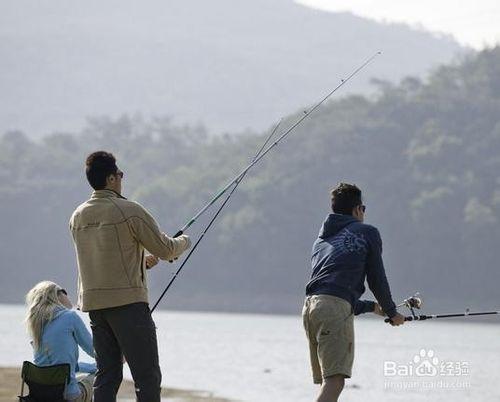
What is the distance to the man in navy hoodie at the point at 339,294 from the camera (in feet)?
21.8

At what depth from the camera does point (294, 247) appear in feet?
215

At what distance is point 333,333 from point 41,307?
4.89 ft

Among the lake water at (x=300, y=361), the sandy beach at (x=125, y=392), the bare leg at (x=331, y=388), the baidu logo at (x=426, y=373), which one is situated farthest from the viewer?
the baidu logo at (x=426, y=373)

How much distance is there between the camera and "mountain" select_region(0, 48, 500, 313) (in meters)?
61.6

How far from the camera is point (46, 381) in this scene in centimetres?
698

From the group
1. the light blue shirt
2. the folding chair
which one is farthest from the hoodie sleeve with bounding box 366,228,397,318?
the folding chair

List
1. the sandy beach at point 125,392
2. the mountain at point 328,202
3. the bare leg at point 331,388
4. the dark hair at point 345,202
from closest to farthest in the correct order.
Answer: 1. the bare leg at point 331,388
2. the dark hair at point 345,202
3. the sandy beach at point 125,392
4. the mountain at point 328,202

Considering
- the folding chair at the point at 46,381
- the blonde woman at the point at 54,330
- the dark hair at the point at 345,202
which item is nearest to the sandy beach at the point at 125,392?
the blonde woman at the point at 54,330

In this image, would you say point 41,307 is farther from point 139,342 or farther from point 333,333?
point 333,333

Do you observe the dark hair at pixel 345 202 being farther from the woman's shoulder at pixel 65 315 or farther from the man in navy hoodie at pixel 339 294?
the woman's shoulder at pixel 65 315

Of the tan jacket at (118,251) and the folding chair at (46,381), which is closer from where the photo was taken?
the tan jacket at (118,251)

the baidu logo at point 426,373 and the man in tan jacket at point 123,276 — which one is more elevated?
the man in tan jacket at point 123,276

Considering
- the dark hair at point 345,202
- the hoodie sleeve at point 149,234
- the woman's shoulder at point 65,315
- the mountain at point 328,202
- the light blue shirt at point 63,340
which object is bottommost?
the light blue shirt at point 63,340

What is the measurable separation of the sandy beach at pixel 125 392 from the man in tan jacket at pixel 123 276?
249 inches
